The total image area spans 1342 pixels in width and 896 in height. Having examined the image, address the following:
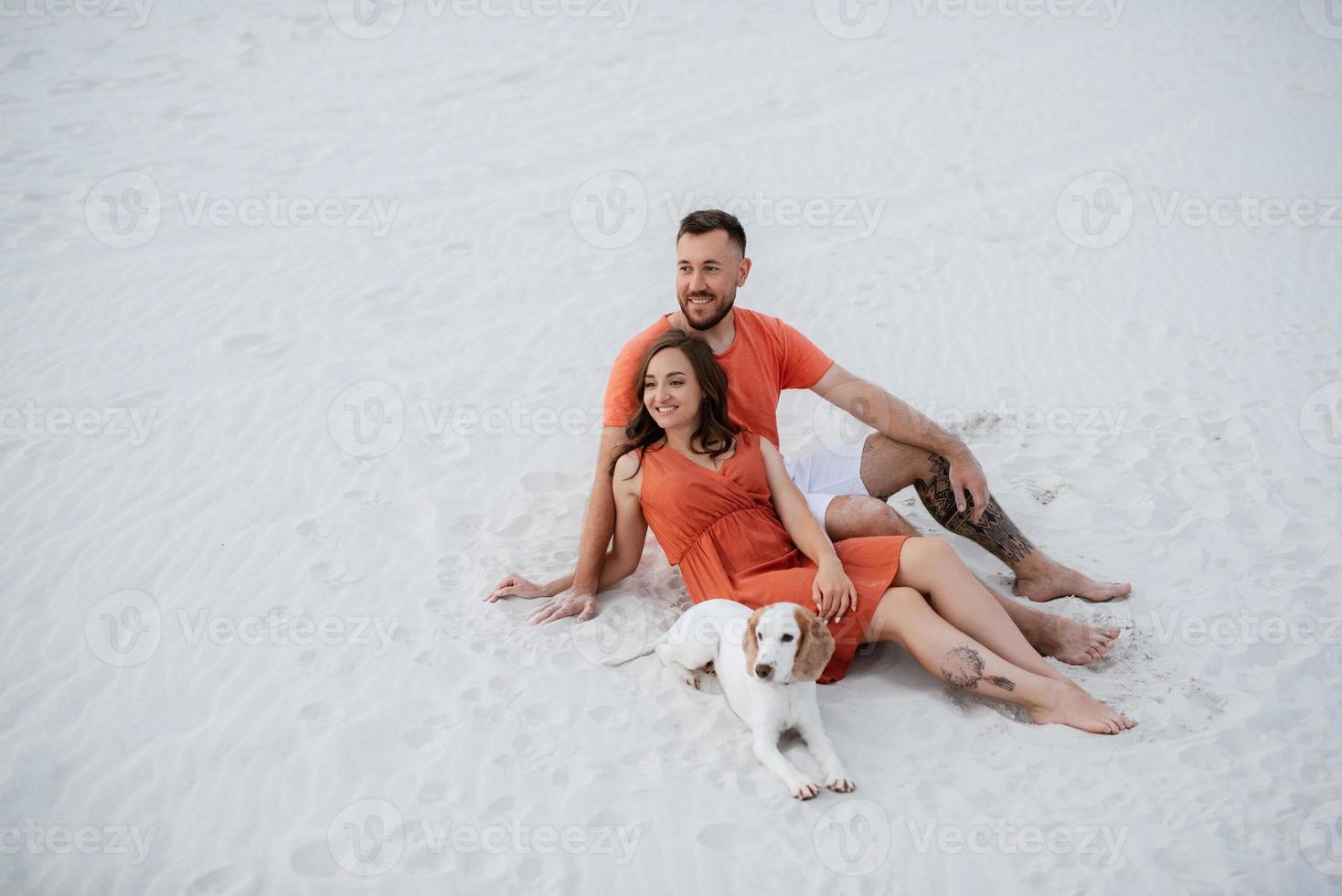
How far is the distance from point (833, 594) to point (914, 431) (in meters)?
1.08

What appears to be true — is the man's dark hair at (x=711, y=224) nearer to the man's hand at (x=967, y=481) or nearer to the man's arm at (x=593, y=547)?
the man's arm at (x=593, y=547)

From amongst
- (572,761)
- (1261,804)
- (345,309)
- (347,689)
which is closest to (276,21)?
(345,309)

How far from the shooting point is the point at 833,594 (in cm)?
389

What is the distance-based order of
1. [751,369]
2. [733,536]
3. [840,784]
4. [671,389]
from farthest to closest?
[751,369] < [733,536] < [671,389] < [840,784]

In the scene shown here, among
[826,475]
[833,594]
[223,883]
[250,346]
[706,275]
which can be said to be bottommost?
[223,883]

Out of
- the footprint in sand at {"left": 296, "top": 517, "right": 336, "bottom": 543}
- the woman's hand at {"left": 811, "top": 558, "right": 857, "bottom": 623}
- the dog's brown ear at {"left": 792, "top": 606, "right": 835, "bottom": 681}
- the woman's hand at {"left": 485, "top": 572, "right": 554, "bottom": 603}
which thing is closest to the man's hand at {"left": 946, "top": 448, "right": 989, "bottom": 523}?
the woman's hand at {"left": 811, "top": 558, "right": 857, "bottom": 623}

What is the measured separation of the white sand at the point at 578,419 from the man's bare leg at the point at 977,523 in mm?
178

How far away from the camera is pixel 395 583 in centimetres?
477

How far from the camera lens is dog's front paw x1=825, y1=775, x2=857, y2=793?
346 centimetres

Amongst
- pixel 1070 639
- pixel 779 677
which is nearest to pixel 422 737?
pixel 779 677

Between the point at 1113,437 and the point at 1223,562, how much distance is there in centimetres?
127

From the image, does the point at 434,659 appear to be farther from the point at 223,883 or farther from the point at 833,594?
the point at 833,594

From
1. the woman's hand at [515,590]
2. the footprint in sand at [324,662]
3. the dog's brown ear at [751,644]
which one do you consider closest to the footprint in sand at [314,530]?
the footprint in sand at [324,662]

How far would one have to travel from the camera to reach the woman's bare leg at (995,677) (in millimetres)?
3744
